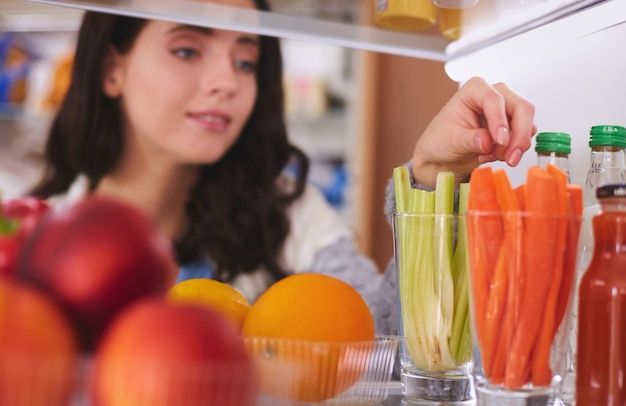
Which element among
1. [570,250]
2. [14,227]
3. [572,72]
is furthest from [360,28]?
[14,227]

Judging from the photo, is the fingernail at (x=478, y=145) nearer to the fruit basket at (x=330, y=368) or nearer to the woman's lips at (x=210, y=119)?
the fruit basket at (x=330, y=368)

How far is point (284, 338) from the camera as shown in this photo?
0.49 metres

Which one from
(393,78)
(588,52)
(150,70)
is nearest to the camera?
(588,52)

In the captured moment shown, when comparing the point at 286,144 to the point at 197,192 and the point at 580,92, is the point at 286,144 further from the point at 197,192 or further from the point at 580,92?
the point at 580,92

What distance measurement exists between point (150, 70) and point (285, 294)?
1060mm

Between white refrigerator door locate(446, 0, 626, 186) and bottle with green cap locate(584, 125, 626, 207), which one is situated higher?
white refrigerator door locate(446, 0, 626, 186)

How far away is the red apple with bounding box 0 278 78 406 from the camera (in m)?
0.28

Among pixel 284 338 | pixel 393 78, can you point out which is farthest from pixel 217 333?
pixel 393 78

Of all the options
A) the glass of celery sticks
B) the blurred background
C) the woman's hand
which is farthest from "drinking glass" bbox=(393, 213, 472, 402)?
the blurred background

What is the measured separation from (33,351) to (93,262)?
5 centimetres

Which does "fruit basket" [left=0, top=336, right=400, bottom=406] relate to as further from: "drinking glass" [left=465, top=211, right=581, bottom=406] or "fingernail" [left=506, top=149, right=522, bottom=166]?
"fingernail" [left=506, top=149, right=522, bottom=166]

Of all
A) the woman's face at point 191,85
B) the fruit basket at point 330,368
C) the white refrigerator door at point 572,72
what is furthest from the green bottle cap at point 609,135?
the woman's face at point 191,85

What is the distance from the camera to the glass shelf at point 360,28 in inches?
29.8

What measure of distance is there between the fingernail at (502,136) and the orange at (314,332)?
0.68 feet
